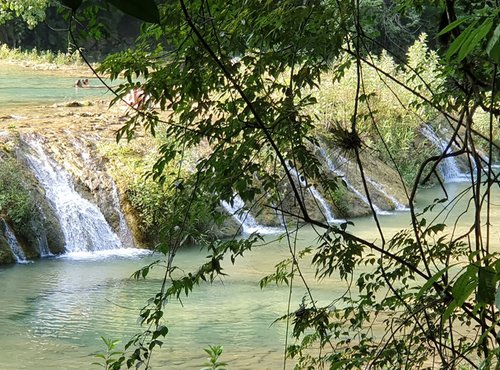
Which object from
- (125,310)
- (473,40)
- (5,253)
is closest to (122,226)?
(5,253)

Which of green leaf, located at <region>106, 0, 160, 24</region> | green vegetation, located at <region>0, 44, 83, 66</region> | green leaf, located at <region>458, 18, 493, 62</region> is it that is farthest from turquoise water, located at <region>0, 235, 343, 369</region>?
green vegetation, located at <region>0, 44, 83, 66</region>

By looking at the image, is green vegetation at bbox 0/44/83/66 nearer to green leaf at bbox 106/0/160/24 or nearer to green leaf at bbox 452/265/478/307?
green leaf at bbox 452/265/478/307

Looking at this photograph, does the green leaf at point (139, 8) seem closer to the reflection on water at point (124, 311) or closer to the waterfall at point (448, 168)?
the reflection on water at point (124, 311)

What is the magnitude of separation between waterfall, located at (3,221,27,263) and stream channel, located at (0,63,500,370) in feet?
0.79

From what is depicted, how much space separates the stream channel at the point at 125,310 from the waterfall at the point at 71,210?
1.01ft

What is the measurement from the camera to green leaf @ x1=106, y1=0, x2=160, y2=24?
0.76m

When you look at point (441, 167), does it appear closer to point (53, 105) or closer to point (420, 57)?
point (420, 57)

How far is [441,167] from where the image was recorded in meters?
17.8

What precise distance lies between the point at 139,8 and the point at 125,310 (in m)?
7.21

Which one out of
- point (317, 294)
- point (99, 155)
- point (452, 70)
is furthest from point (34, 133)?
point (452, 70)

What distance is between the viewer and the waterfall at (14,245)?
388 inches

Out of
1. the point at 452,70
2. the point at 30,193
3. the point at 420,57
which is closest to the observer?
the point at 452,70

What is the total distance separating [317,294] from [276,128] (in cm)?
573

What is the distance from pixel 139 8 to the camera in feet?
2.52
